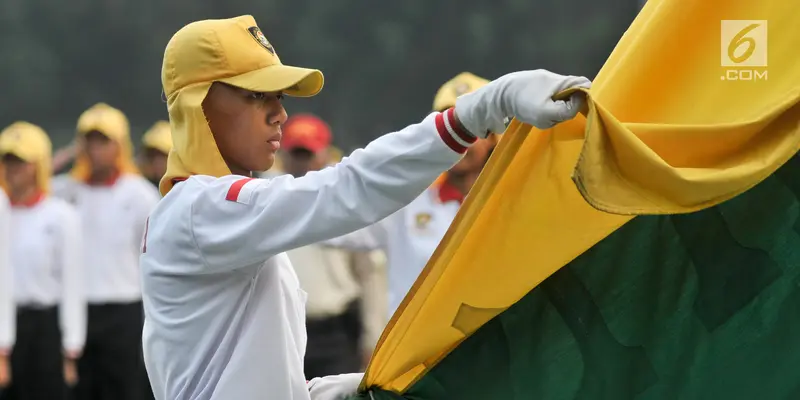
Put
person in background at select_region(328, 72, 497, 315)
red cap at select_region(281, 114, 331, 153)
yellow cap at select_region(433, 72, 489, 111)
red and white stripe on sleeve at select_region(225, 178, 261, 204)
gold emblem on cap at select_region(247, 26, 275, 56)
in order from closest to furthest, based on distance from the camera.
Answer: red and white stripe on sleeve at select_region(225, 178, 261, 204) < gold emblem on cap at select_region(247, 26, 275, 56) < person in background at select_region(328, 72, 497, 315) < yellow cap at select_region(433, 72, 489, 111) < red cap at select_region(281, 114, 331, 153)

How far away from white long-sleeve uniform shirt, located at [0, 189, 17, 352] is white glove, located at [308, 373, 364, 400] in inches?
208

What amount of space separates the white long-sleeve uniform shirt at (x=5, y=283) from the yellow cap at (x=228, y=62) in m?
5.39

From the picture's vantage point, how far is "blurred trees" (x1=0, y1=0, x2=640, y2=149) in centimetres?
1199

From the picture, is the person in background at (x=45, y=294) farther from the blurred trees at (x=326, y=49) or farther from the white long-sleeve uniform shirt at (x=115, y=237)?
the blurred trees at (x=326, y=49)

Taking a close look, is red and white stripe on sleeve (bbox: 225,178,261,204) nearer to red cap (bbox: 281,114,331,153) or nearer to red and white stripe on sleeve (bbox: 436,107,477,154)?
red and white stripe on sleeve (bbox: 436,107,477,154)

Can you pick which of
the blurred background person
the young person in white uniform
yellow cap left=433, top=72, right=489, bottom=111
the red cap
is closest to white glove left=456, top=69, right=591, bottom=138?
the young person in white uniform

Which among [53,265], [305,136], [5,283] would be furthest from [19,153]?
[305,136]

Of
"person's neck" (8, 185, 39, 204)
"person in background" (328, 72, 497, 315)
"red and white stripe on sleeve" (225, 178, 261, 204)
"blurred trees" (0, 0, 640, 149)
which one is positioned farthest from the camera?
"blurred trees" (0, 0, 640, 149)

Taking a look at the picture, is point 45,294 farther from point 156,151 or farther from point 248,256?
point 248,256

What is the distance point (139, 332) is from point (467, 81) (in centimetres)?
300

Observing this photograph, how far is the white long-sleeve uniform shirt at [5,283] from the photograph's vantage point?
842cm

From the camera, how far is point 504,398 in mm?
3312

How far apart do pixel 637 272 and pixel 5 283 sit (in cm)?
593

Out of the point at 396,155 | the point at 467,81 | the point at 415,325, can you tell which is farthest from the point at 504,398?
the point at 467,81
